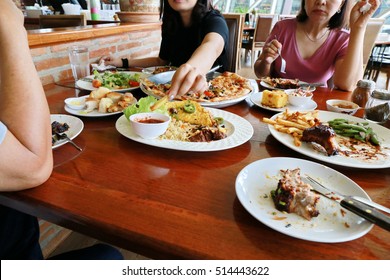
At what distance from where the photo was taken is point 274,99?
49.3 inches

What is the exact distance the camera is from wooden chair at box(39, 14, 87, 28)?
2723mm

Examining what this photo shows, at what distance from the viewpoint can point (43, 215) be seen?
0.63 metres

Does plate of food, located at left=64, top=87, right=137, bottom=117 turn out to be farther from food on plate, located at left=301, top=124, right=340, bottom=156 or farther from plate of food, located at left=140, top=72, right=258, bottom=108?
food on plate, located at left=301, top=124, right=340, bottom=156

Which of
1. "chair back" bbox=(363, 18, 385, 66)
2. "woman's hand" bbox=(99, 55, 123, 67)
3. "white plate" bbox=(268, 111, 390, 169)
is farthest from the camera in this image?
"chair back" bbox=(363, 18, 385, 66)

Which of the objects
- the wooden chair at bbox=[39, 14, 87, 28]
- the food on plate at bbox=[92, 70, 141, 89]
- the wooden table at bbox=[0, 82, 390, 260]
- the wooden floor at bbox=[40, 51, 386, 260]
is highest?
the wooden chair at bbox=[39, 14, 87, 28]

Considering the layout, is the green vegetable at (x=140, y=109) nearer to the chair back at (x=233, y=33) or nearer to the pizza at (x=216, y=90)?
the pizza at (x=216, y=90)

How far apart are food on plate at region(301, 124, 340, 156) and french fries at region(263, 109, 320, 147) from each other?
0.04 m

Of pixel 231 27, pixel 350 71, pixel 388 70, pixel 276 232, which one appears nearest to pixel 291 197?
pixel 276 232

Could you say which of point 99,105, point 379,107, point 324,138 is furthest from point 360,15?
point 99,105

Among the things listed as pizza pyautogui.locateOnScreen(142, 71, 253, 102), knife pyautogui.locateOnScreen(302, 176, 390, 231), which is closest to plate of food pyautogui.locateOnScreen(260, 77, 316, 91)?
pizza pyautogui.locateOnScreen(142, 71, 253, 102)

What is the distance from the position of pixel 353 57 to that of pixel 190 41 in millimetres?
1227

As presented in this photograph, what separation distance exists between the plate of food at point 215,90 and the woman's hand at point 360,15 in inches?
28.2

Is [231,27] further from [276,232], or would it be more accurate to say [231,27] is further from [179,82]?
[276,232]

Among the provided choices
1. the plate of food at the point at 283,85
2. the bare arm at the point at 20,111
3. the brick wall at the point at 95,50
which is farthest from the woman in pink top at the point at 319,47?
the bare arm at the point at 20,111
